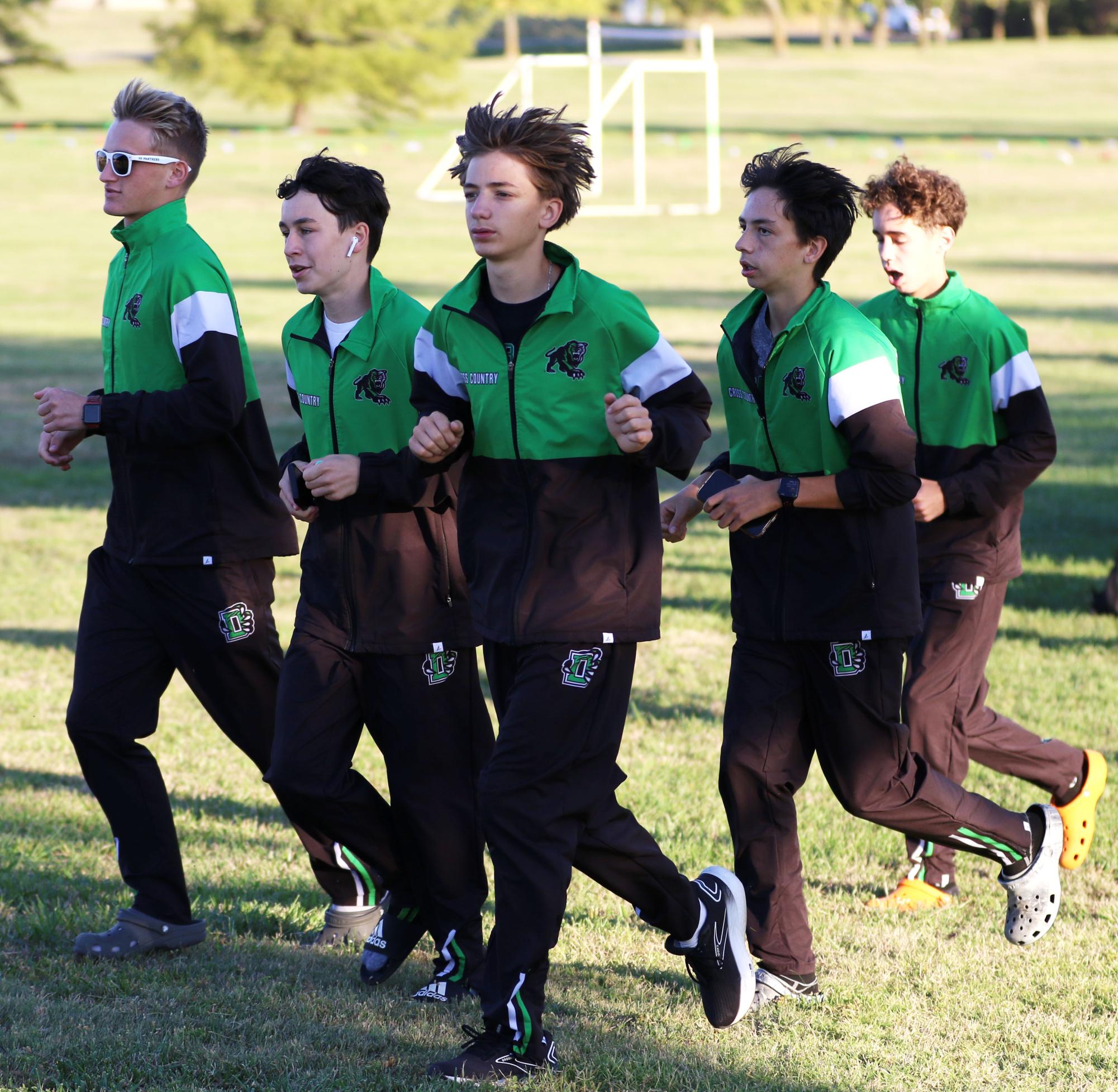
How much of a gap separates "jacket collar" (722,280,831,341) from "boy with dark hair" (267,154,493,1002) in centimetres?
86

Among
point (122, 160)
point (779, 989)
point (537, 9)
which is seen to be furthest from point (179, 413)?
point (537, 9)

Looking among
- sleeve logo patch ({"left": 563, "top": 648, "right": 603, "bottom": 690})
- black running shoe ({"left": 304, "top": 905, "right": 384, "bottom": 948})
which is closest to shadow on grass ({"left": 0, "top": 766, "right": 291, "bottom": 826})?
black running shoe ({"left": 304, "top": 905, "right": 384, "bottom": 948})

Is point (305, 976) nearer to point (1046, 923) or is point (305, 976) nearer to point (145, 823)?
point (145, 823)

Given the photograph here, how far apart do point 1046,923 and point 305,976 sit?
213 centimetres

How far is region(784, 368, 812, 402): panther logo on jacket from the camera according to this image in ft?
14.1

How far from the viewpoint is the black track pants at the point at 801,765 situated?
172 inches

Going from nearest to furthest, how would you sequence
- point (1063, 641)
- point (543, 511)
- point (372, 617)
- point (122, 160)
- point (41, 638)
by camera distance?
point (543, 511)
point (372, 617)
point (122, 160)
point (1063, 641)
point (41, 638)

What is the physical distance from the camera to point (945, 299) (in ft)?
17.3

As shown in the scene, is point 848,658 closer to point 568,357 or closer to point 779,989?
point 779,989

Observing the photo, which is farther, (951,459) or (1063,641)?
(1063,641)

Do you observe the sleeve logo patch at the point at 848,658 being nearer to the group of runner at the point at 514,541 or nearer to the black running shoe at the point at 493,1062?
the group of runner at the point at 514,541

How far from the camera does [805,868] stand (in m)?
5.61

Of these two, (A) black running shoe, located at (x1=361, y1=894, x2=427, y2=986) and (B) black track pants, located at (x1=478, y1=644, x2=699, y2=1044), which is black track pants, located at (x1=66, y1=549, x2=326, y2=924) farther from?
(B) black track pants, located at (x1=478, y1=644, x2=699, y2=1044)

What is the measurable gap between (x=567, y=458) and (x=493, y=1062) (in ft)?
4.74
